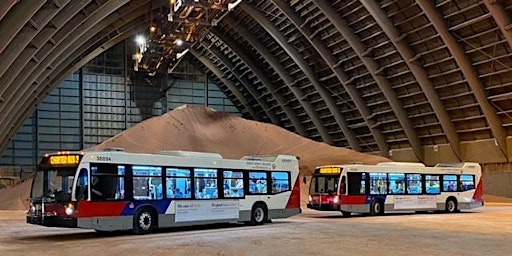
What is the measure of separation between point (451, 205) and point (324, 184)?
7.02 meters

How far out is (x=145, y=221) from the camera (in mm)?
16562

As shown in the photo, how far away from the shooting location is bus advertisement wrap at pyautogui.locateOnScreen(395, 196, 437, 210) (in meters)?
25.0

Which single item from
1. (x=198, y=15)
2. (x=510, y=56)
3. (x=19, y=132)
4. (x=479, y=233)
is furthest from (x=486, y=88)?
(x=19, y=132)

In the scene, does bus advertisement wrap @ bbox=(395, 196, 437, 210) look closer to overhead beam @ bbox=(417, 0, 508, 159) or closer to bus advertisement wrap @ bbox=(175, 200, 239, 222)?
bus advertisement wrap @ bbox=(175, 200, 239, 222)

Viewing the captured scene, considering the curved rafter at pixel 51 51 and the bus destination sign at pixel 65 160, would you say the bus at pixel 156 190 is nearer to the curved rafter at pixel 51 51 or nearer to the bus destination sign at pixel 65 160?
the bus destination sign at pixel 65 160

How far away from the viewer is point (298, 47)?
44750 mm

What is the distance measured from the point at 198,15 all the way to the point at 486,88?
17035mm

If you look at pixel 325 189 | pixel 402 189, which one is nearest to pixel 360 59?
pixel 402 189

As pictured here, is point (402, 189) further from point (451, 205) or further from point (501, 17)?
point (501, 17)

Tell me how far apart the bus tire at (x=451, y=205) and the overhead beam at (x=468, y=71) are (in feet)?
31.9

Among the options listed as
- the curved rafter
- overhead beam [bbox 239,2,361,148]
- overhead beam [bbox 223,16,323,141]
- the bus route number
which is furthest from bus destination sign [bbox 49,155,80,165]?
overhead beam [bbox 223,16,323,141]

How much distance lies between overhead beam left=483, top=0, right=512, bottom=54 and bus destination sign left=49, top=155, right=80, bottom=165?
22730mm

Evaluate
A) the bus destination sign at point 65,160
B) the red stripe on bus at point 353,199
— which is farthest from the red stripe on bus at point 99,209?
the red stripe on bus at point 353,199

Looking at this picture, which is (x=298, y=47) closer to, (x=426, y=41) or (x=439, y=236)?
(x=426, y=41)
